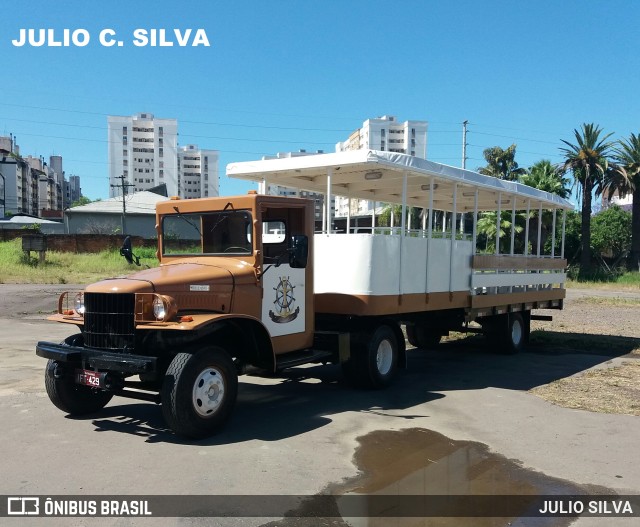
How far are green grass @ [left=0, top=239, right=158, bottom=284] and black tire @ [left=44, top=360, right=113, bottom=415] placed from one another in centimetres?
2192

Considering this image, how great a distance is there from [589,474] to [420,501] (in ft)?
5.87

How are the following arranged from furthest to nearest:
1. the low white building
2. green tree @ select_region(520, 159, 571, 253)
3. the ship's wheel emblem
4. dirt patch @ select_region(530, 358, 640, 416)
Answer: the low white building → green tree @ select_region(520, 159, 571, 253) → dirt patch @ select_region(530, 358, 640, 416) → the ship's wheel emblem

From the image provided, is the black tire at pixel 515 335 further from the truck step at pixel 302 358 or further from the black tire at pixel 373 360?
the truck step at pixel 302 358

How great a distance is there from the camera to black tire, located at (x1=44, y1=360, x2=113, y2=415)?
20.7 ft

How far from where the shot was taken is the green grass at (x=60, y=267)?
3031 centimetres

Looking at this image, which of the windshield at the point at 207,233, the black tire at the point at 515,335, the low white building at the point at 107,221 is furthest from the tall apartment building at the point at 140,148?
the windshield at the point at 207,233

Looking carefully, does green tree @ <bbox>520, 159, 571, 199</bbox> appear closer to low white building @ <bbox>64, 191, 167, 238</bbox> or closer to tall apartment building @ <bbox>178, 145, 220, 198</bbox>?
low white building @ <bbox>64, 191, 167, 238</bbox>

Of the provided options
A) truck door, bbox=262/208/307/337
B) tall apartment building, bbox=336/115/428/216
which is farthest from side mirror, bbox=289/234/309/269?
tall apartment building, bbox=336/115/428/216

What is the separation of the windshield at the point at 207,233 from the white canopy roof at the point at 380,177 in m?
1.71

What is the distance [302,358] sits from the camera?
7285mm

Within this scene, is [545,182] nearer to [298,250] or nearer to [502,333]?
[502,333]

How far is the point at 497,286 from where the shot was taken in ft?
37.0

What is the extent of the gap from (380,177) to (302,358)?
3.73 meters

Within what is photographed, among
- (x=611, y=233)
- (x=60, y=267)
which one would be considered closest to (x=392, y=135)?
(x=611, y=233)
